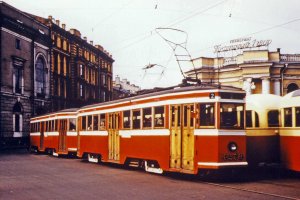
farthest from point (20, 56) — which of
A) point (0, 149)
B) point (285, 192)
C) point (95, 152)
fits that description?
point (285, 192)

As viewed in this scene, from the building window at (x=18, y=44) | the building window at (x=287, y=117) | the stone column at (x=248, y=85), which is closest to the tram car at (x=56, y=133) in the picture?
the building window at (x=287, y=117)

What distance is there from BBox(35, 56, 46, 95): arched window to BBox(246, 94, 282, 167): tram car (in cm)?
3825

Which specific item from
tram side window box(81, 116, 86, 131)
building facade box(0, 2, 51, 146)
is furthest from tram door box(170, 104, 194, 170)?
building facade box(0, 2, 51, 146)

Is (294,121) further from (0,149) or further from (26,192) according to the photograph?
(0,149)

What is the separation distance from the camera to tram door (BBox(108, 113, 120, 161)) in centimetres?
1770

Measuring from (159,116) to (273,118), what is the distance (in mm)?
4219

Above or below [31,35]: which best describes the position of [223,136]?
below

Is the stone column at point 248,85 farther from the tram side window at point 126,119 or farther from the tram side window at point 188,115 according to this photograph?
the tram side window at point 188,115

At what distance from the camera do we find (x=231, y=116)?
13039mm

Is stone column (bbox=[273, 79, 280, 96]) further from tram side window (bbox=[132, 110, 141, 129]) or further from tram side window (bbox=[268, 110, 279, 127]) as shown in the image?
tram side window (bbox=[132, 110, 141, 129])

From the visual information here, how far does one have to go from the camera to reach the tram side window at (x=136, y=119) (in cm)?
1590

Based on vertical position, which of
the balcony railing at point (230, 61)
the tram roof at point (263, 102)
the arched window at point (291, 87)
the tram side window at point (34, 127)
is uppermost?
the balcony railing at point (230, 61)

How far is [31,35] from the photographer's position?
47375mm

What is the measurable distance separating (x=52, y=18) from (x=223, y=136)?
155 ft
